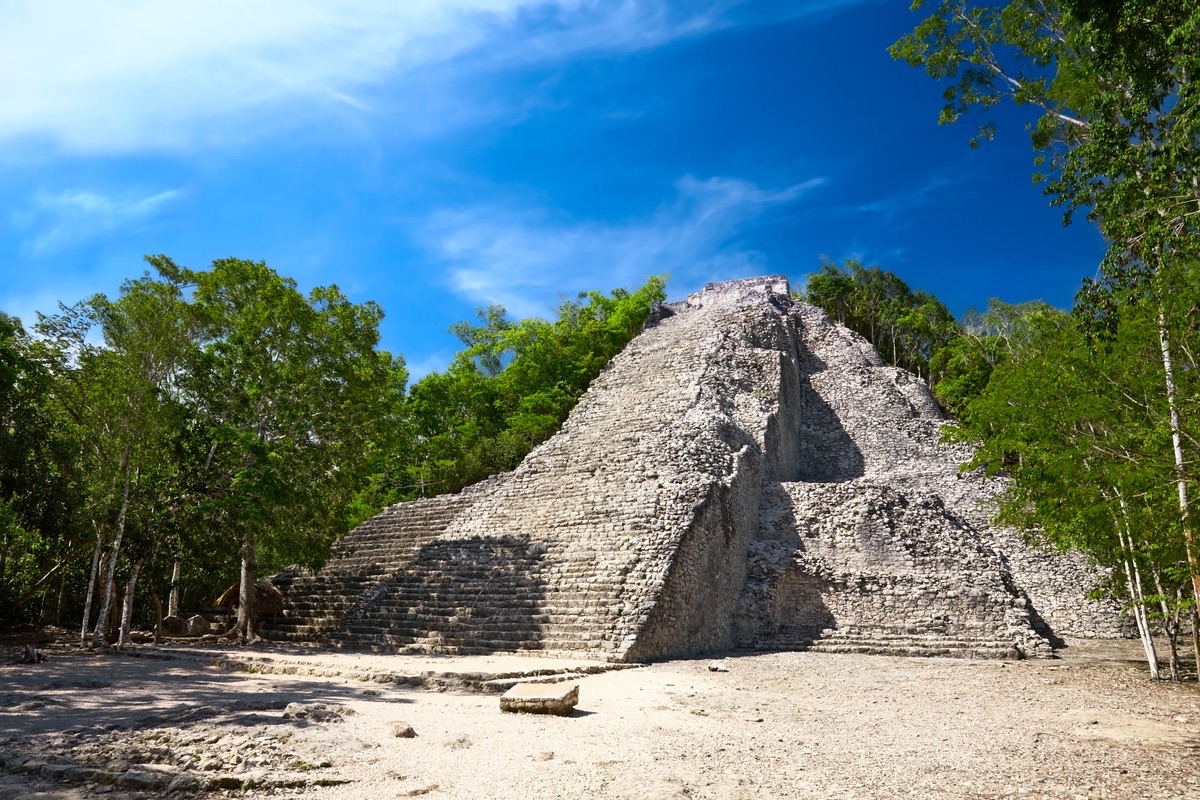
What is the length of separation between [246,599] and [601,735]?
11.0 metres

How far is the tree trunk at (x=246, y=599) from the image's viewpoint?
45.9 feet

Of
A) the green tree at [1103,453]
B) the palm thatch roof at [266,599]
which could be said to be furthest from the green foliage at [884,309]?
the palm thatch roof at [266,599]

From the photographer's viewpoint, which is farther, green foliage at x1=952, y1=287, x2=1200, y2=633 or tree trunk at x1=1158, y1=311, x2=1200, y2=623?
green foliage at x1=952, y1=287, x2=1200, y2=633

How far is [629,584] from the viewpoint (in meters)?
12.1

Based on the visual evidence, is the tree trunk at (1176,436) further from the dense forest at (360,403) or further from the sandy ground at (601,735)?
the sandy ground at (601,735)

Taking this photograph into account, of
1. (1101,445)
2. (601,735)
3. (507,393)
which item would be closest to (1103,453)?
(1101,445)

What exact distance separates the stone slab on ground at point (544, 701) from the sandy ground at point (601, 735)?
0.13 metres

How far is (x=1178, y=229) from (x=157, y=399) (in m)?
14.7

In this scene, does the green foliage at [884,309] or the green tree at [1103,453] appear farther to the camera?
the green foliage at [884,309]

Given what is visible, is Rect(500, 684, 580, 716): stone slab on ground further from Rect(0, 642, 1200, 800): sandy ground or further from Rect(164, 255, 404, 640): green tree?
Rect(164, 255, 404, 640): green tree

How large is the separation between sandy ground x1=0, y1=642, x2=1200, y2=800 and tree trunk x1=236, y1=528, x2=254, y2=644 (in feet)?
13.7

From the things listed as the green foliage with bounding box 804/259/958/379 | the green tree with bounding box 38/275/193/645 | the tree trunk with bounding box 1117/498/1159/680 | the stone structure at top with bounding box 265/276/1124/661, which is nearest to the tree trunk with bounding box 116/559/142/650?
the green tree with bounding box 38/275/193/645

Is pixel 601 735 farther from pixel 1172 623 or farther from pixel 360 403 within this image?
pixel 360 403

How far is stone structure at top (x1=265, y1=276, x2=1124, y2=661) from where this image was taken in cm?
Result: 1227
